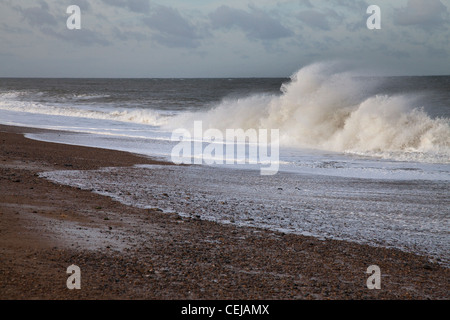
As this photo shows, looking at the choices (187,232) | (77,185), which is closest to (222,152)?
(77,185)

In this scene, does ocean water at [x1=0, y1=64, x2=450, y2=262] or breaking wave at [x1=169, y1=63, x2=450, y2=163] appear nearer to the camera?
ocean water at [x1=0, y1=64, x2=450, y2=262]

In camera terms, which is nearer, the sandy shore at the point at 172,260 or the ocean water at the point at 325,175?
the sandy shore at the point at 172,260

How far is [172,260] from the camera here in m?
5.05

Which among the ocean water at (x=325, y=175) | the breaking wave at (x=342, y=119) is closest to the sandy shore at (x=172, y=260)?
the ocean water at (x=325, y=175)

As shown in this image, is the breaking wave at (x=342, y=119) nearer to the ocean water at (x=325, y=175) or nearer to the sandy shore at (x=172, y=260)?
the ocean water at (x=325, y=175)

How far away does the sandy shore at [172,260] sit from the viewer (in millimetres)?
4285

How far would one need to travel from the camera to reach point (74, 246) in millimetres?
5250

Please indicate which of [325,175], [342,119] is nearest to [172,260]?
A: [325,175]

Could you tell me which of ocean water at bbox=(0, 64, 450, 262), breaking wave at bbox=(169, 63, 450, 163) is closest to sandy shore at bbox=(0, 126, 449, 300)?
ocean water at bbox=(0, 64, 450, 262)

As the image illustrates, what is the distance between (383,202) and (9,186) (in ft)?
20.8

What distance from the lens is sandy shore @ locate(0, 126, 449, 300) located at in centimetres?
429

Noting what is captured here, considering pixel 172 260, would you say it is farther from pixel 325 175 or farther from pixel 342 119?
pixel 342 119

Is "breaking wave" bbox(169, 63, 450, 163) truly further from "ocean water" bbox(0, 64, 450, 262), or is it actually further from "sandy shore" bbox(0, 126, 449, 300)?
"sandy shore" bbox(0, 126, 449, 300)
